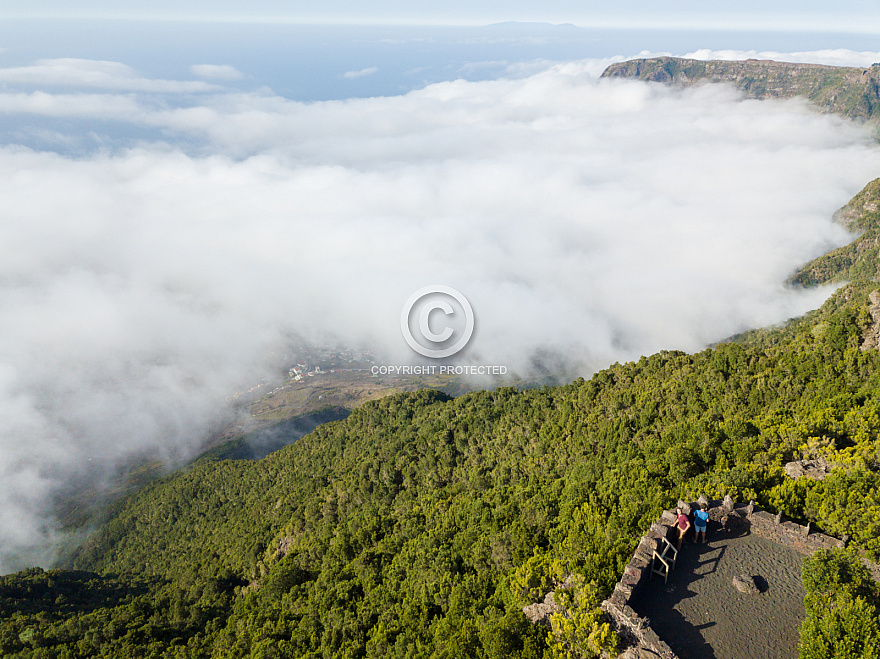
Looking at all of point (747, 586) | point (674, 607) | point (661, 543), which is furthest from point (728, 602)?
point (661, 543)

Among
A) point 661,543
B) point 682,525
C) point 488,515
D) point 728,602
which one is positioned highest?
point 682,525

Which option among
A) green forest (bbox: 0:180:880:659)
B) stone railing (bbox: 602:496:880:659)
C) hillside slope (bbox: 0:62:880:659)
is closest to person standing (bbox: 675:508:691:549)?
stone railing (bbox: 602:496:880:659)

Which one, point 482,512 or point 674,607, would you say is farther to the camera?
point 482,512

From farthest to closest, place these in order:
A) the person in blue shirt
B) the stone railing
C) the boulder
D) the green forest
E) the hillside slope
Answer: the hillside slope → the green forest → the person in blue shirt → the boulder → the stone railing

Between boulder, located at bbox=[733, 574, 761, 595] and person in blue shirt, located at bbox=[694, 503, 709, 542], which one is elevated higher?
person in blue shirt, located at bbox=[694, 503, 709, 542]

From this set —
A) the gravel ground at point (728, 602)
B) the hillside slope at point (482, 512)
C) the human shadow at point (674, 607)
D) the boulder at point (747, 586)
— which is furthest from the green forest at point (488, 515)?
the boulder at point (747, 586)

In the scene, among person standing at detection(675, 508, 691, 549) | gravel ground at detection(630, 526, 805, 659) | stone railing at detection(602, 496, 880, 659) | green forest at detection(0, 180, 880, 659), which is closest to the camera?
stone railing at detection(602, 496, 880, 659)

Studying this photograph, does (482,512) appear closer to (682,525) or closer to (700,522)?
(700,522)

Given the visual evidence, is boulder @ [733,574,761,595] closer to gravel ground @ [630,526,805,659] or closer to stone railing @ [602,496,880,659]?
gravel ground @ [630,526,805,659]

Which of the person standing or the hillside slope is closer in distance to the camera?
the person standing
